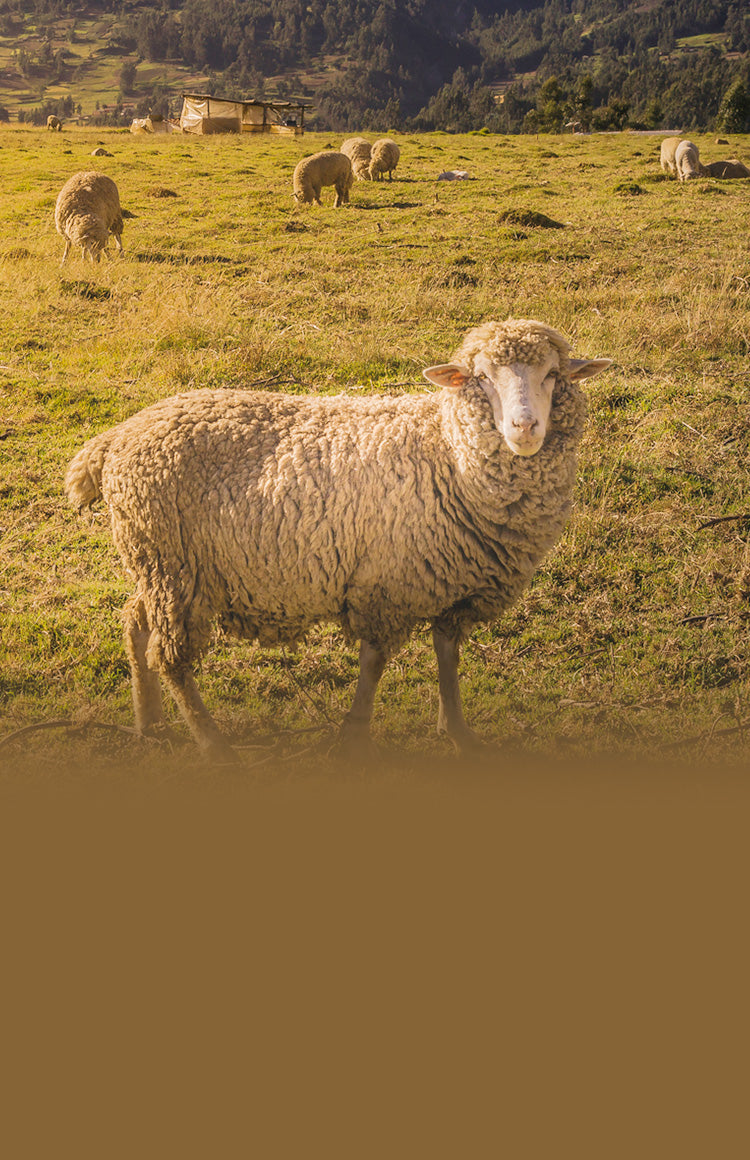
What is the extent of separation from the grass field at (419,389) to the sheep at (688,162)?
599 centimetres

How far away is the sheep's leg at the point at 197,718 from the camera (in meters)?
3.66

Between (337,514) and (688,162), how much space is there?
75.9 feet

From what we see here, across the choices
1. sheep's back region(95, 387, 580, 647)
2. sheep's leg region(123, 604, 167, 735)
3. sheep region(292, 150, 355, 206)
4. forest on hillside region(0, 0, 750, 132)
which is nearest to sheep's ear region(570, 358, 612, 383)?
sheep's back region(95, 387, 580, 647)

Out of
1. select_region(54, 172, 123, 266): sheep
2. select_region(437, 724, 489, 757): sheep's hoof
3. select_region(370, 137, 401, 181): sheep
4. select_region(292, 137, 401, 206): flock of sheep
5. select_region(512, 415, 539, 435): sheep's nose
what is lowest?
select_region(437, 724, 489, 757): sheep's hoof

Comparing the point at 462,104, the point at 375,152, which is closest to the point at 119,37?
the point at 462,104

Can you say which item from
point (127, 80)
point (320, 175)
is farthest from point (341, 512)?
point (127, 80)

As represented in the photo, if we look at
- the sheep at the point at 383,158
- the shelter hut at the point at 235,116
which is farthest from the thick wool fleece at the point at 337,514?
the shelter hut at the point at 235,116

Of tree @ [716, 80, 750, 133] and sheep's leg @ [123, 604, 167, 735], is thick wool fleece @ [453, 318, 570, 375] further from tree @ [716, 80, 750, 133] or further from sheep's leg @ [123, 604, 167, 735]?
tree @ [716, 80, 750, 133]

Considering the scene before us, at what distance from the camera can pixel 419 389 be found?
7145mm

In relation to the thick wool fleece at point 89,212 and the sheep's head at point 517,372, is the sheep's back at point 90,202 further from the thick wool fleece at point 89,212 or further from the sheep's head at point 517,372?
the sheep's head at point 517,372

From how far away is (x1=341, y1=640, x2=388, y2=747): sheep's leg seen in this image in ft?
12.0

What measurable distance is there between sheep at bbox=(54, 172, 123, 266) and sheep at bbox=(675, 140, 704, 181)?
1548 centimetres

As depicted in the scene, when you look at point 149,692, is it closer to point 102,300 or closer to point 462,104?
point 102,300

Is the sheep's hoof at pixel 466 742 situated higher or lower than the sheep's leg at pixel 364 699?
lower
